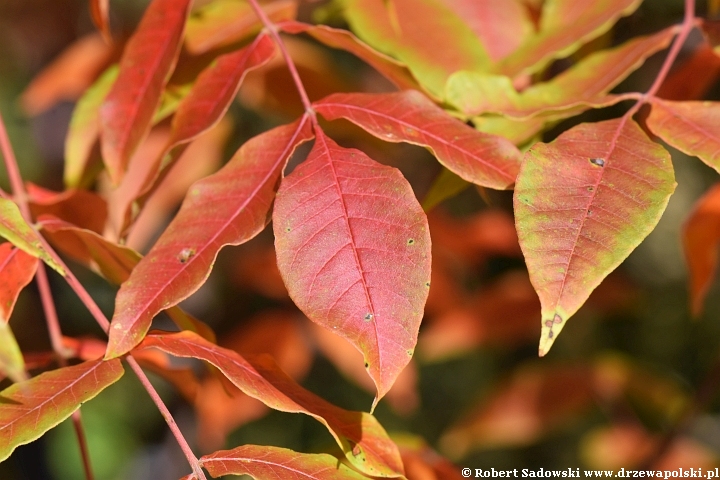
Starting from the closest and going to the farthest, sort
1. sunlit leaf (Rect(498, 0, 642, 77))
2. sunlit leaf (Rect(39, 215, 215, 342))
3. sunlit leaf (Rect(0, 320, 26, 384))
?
sunlit leaf (Rect(0, 320, 26, 384)), sunlit leaf (Rect(39, 215, 215, 342)), sunlit leaf (Rect(498, 0, 642, 77))

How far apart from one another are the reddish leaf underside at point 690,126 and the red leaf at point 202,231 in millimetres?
311

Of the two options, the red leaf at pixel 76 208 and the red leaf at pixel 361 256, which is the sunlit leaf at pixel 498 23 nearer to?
the red leaf at pixel 361 256

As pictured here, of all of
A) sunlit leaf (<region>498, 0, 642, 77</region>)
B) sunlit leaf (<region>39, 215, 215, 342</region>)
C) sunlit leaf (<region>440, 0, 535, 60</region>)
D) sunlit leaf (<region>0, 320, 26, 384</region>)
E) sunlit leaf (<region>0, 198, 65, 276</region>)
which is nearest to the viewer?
sunlit leaf (<region>0, 320, 26, 384</region>)

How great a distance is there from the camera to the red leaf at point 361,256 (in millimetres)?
489

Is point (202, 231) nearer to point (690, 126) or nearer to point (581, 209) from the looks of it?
point (581, 209)

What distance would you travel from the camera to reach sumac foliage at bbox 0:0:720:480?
19.7 inches

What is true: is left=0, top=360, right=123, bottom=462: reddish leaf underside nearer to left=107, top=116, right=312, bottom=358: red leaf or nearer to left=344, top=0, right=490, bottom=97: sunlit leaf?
left=107, top=116, right=312, bottom=358: red leaf

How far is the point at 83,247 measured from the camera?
71cm

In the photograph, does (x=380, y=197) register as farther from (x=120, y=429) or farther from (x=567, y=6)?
(x=120, y=429)

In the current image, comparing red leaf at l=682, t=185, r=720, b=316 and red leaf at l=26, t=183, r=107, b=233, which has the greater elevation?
red leaf at l=26, t=183, r=107, b=233

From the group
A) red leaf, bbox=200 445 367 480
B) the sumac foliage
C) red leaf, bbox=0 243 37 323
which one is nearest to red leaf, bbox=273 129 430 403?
the sumac foliage

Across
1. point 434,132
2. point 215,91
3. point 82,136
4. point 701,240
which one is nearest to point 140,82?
point 215,91

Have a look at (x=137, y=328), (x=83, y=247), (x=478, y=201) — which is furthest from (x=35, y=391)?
(x=478, y=201)

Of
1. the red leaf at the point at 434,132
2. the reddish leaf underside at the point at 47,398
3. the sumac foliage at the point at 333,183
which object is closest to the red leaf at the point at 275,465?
the sumac foliage at the point at 333,183
